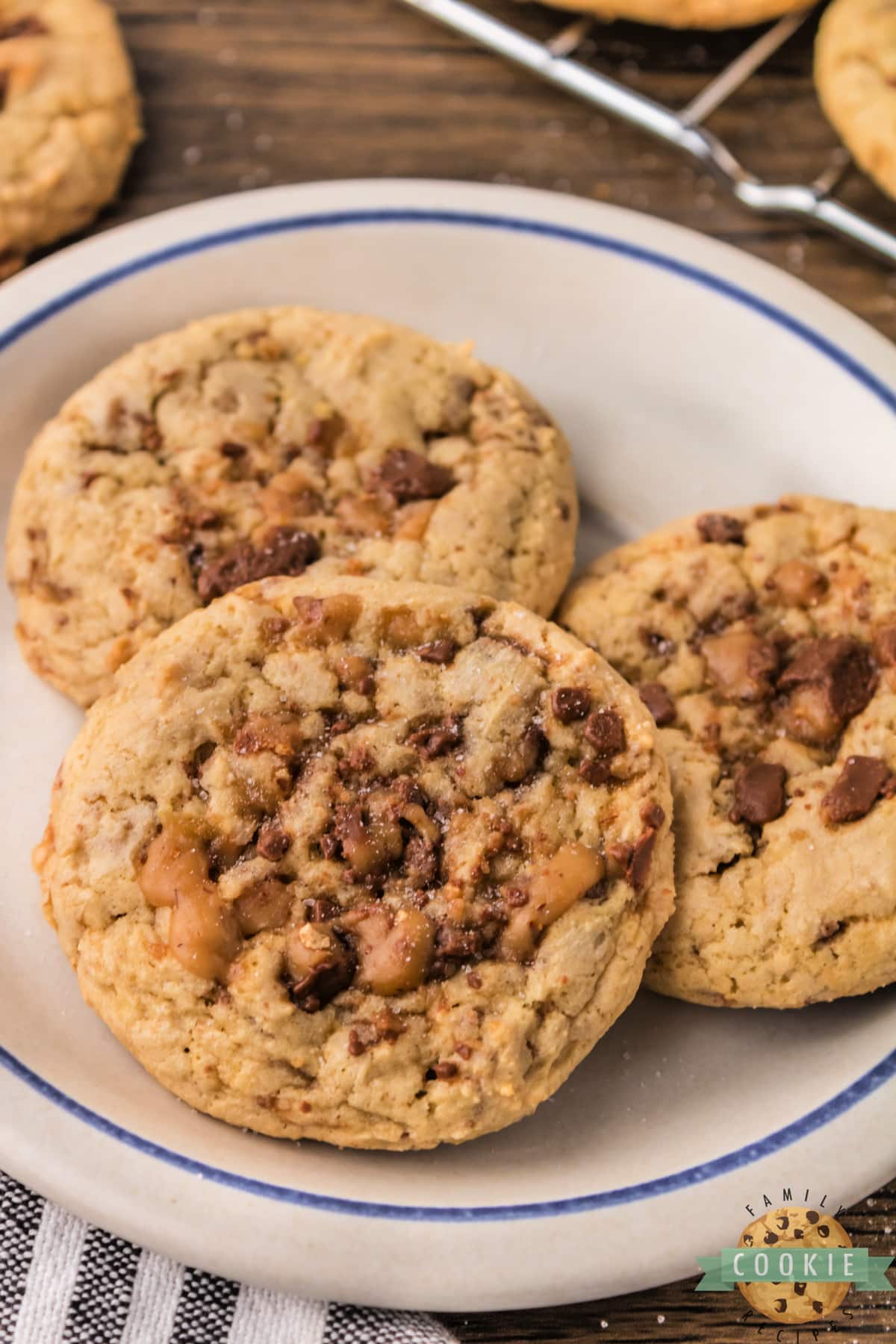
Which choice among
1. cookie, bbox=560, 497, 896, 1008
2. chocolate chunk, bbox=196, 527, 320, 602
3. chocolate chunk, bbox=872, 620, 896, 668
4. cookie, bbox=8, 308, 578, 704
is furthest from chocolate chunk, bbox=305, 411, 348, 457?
chocolate chunk, bbox=872, 620, 896, 668

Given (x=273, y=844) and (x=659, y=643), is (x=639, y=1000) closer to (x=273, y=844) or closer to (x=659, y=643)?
(x=659, y=643)

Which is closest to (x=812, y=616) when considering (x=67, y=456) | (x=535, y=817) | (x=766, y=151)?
(x=535, y=817)

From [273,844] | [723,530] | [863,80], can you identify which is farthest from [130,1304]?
[863,80]

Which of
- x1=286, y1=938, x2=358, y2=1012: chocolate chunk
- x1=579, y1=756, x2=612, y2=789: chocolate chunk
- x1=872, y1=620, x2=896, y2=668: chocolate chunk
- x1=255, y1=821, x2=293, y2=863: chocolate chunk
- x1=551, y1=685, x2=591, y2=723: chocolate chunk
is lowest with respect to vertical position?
x1=286, y1=938, x2=358, y2=1012: chocolate chunk

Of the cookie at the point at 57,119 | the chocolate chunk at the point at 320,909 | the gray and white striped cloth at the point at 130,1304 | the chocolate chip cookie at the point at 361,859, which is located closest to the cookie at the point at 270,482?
the chocolate chip cookie at the point at 361,859

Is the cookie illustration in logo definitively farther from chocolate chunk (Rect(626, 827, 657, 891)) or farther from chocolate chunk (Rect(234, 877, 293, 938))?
chocolate chunk (Rect(234, 877, 293, 938))

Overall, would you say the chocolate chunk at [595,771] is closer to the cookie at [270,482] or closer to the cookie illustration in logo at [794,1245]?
the cookie at [270,482]

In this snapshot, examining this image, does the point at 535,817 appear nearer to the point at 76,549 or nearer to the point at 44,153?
the point at 76,549

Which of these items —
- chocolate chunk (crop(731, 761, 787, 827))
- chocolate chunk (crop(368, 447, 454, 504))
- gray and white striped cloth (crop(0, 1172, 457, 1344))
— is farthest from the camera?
chocolate chunk (crop(368, 447, 454, 504))
